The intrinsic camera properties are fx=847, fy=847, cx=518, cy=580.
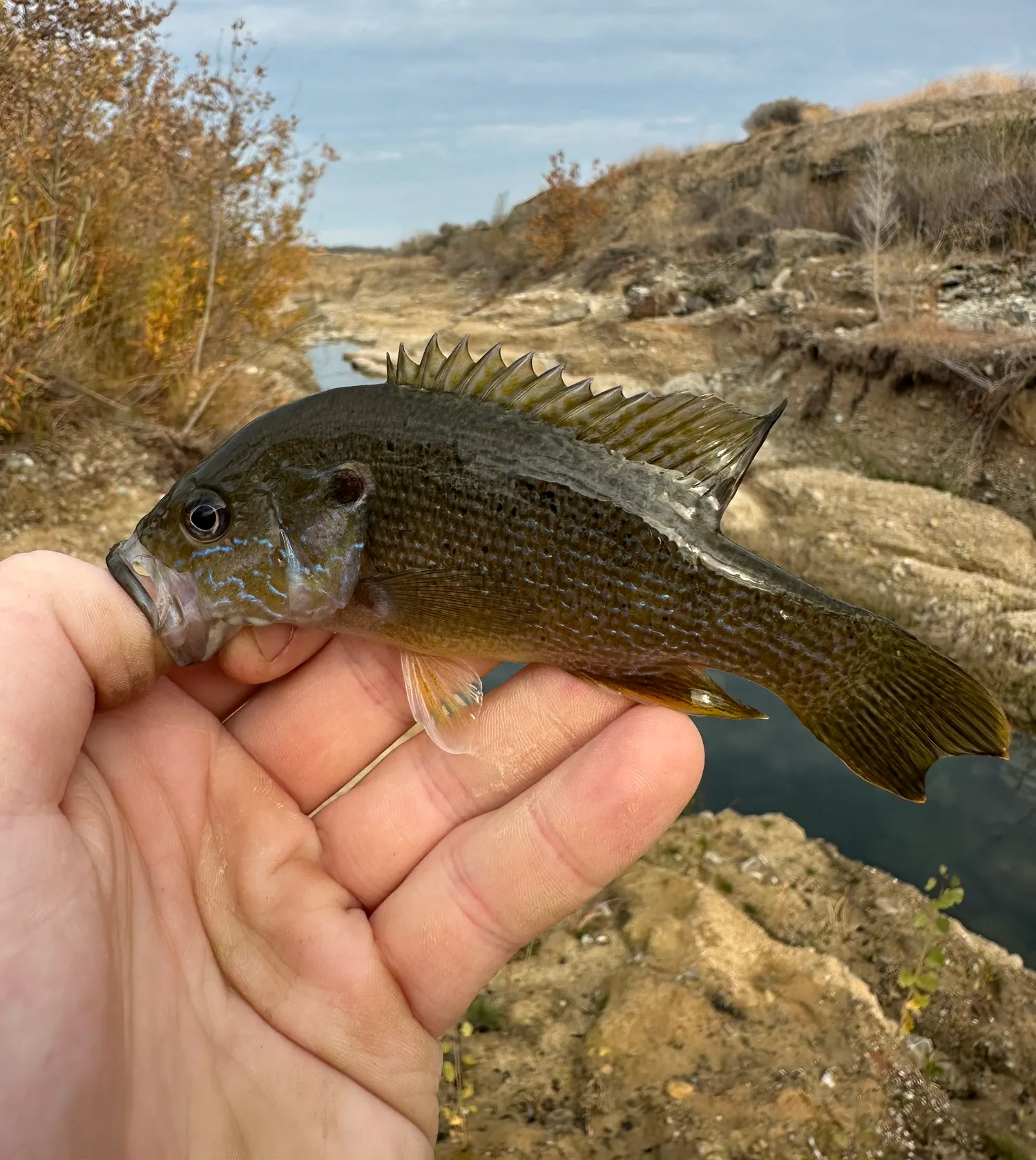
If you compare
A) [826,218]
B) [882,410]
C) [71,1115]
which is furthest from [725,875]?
[826,218]

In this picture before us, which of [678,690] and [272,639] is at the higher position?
[272,639]

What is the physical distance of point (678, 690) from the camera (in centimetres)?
269

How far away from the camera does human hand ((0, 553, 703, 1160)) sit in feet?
6.78

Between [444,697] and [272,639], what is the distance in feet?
2.04

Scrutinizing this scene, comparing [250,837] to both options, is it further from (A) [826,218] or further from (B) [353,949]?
(A) [826,218]

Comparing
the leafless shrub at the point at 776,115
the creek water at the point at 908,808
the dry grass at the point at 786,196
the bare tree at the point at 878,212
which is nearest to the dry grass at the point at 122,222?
the creek water at the point at 908,808

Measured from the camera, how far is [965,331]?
14.1 m

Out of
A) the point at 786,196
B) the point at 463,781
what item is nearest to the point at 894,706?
the point at 463,781

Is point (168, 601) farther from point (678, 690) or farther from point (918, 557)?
point (918, 557)

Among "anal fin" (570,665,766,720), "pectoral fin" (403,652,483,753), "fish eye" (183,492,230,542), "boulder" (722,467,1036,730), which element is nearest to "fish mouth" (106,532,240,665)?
"fish eye" (183,492,230,542)

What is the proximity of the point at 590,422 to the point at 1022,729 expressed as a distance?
22.4ft

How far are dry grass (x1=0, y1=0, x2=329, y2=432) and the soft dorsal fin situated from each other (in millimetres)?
6223

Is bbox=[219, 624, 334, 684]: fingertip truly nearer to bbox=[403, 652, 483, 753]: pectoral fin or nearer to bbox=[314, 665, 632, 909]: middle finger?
bbox=[403, 652, 483, 753]: pectoral fin

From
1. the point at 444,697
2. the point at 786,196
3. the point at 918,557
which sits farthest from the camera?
the point at 786,196
